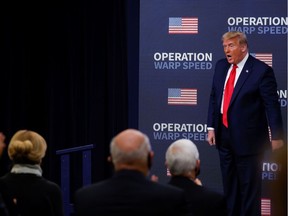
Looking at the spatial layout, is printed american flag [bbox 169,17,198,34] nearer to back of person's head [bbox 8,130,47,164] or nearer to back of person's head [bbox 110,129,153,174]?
back of person's head [bbox 8,130,47,164]

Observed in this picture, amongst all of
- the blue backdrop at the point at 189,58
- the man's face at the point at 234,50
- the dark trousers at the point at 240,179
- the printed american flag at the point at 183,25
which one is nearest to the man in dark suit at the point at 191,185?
the dark trousers at the point at 240,179

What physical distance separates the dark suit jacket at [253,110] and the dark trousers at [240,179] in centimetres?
7

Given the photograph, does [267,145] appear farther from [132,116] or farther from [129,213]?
[129,213]

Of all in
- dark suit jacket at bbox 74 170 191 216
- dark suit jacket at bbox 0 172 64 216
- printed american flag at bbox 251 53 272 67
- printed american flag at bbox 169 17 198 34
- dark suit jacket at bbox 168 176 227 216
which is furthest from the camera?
printed american flag at bbox 169 17 198 34

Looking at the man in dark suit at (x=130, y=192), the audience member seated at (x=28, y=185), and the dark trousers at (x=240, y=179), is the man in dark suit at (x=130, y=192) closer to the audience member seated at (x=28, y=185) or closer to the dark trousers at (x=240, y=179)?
the audience member seated at (x=28, y=185)

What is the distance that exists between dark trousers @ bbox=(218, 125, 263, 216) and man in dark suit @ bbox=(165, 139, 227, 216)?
2180mm

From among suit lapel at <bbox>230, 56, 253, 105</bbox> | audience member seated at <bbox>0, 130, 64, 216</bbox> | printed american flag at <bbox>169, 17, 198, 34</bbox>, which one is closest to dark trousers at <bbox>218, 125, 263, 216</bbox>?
suit lapel at <bbox>230, 56, 253, 105</bbox>

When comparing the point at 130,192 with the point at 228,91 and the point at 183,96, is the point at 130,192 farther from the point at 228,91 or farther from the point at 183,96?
the point at 183,96

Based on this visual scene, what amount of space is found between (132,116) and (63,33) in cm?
116

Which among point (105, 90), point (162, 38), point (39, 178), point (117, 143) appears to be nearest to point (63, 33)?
point (105, 90)

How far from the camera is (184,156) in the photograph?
396 cm

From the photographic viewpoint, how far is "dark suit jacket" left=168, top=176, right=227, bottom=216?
3955 millimetres

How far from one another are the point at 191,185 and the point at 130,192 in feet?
2.12

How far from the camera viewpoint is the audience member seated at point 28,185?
13.4ft
